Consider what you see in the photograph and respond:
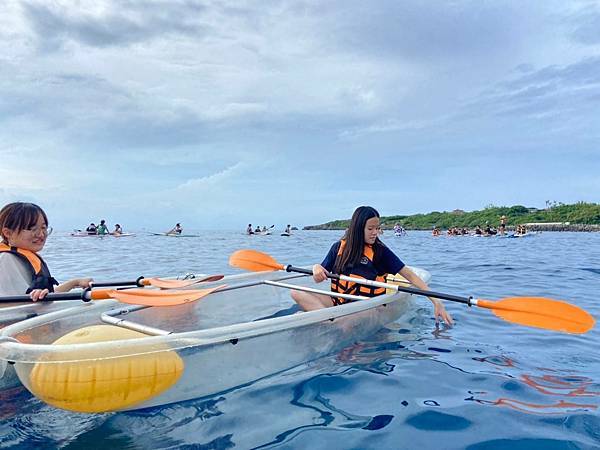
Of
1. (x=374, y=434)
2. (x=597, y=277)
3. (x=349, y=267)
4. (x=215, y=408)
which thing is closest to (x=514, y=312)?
(x=349, y=267)

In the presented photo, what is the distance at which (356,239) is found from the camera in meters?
4.60

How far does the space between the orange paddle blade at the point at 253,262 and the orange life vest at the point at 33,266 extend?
2178 millimetres

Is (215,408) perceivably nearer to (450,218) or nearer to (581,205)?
(581,205)

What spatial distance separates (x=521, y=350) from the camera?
3.97 meters

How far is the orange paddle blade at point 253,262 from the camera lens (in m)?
5.52

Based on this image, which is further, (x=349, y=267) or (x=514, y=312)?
(x=349, y=267)

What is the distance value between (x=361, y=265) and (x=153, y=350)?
2.62 m

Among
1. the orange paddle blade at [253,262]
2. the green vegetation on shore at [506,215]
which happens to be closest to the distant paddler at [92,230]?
the orange paddle blade at [253,262]

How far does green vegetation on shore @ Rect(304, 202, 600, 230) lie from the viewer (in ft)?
175

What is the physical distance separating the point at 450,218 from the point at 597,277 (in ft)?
210

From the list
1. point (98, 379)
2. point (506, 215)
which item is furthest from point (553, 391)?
point (506, 215)

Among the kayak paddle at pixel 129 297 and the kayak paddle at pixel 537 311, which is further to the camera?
the kayak paddle at pixel 537 311

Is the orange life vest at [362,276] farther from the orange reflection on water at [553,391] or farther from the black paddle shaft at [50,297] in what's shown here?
the black paddle shaft at [50,297]

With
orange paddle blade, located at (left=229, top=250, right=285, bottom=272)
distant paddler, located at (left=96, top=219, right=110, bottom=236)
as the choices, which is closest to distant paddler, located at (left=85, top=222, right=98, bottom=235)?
distant paddler, located at (left=96, top=219, right=110, bottom=236)
